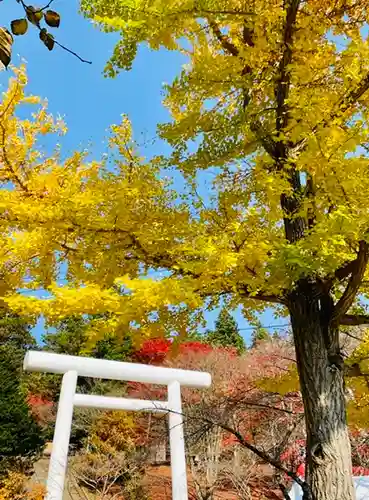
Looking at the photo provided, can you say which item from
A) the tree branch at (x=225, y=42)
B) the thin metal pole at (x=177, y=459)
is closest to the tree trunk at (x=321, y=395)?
the thin metal pole at (x=177, y=459)

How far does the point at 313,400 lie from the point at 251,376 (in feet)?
28.6

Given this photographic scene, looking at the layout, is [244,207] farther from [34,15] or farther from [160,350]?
[160,350]

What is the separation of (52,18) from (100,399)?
4311 mm

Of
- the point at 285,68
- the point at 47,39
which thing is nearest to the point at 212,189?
the point at 285,68

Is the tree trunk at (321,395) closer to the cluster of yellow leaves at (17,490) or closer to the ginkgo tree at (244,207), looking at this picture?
the ginkgo tree at (244,207)

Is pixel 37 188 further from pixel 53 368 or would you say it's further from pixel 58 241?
pixel 53 368

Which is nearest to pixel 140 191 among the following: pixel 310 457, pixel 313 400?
pixel 313 400

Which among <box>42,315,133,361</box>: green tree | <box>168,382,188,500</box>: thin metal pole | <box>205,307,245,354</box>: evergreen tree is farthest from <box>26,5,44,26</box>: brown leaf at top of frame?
<box>205,307,245,354</box>: evergreen tree

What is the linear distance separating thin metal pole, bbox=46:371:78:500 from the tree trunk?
2001 millimetres

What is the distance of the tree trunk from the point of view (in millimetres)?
3715

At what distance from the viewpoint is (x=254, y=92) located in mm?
4926

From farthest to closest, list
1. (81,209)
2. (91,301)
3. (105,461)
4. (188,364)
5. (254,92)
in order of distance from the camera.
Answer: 1. (188,364)
2. (105,461)
3. (254,92)
4. (81,209)
5. (91,301)

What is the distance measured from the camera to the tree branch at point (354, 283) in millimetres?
3729

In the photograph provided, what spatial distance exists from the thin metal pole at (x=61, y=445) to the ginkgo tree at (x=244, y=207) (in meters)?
0.58
